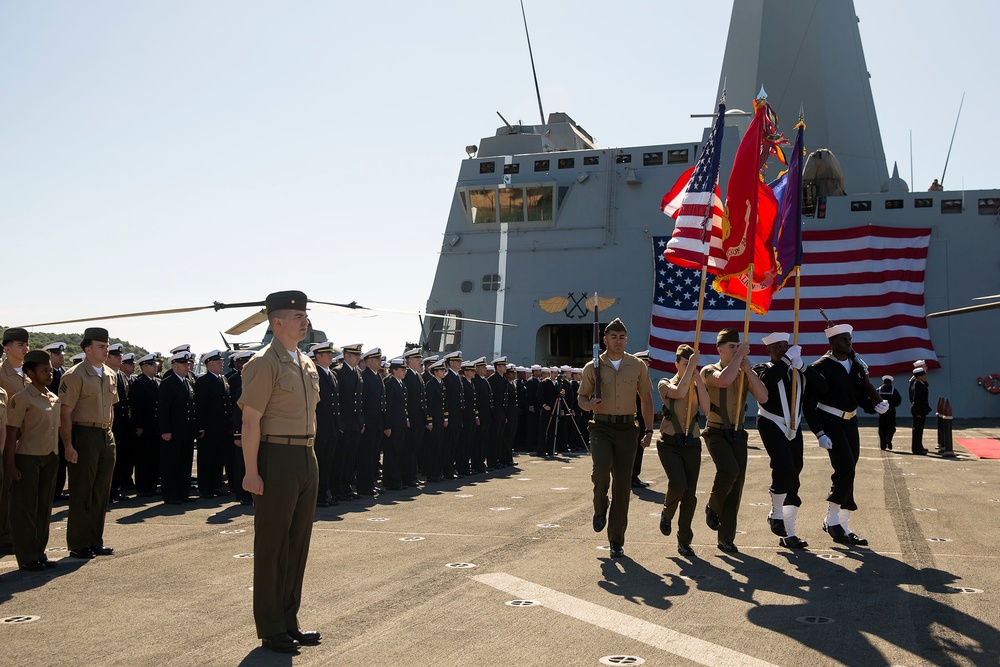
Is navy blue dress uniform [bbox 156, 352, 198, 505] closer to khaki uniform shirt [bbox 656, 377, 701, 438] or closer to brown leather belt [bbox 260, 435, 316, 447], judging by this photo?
khaki uniform shirt [bbox 656, 377, 701, 438]

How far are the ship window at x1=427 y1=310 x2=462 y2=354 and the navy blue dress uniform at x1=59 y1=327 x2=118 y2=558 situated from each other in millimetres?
18158

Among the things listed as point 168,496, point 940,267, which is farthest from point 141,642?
point 940,267

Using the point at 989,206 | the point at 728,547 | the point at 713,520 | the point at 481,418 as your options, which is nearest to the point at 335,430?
the point at 481,418

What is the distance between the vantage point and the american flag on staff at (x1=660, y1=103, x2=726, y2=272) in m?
8.02

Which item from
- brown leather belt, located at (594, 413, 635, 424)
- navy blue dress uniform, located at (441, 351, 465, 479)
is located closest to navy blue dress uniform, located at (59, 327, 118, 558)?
brown leather belt, located at (594, 413, 635, 424)

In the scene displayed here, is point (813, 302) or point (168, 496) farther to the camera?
point (813, 302)

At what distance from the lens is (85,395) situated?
21.8ft

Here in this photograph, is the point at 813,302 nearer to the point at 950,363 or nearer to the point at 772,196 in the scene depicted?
the point at 950,363

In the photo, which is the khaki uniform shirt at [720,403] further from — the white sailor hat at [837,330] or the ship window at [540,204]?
the ship window at [540,204]

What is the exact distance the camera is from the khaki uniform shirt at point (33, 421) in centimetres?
630

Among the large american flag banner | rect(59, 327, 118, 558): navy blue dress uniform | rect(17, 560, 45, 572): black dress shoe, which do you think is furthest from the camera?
the large american flag banner

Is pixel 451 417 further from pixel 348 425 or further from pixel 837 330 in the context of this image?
pixel 837 330

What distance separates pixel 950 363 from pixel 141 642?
23037 mm

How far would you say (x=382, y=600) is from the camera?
5094 mm
